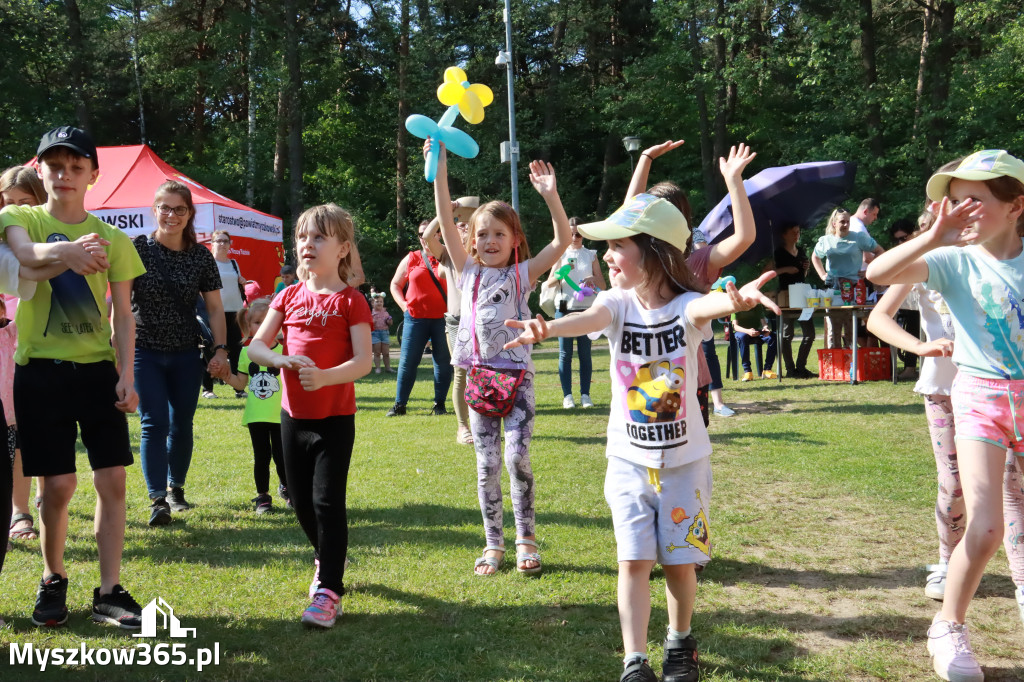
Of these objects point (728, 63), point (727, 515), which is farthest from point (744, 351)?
point (728, 63)

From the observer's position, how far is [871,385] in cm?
1126

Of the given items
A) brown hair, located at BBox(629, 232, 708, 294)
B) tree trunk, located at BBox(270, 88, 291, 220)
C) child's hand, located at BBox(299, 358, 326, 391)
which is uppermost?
tree trunk, located at BBox(270, 88, 291, 220)

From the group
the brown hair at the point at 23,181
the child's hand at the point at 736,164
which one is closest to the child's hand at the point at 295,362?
the child's hand at the point at 736,164

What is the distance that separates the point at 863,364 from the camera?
38.6 ft

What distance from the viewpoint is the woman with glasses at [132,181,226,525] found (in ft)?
17.4

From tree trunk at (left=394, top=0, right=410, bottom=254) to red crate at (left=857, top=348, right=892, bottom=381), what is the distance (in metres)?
27.6

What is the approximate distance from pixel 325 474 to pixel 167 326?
206 centimetres

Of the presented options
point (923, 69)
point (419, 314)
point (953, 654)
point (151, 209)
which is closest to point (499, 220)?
point (953, 654)

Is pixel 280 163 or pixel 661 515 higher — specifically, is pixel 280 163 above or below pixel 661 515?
above

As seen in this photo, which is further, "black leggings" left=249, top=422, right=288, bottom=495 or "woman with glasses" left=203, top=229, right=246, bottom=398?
"woman with glasses" left=203, top=229, right=246, bottom=398

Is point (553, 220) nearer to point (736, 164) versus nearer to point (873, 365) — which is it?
point (736, 164)

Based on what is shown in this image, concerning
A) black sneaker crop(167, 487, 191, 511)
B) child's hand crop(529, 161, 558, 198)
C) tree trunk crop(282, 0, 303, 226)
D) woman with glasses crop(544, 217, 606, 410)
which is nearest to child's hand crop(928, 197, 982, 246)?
child's hand crop(529, 161, 558, 198)

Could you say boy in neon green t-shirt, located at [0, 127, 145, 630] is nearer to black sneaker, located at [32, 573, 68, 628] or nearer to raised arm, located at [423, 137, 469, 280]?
black sneaker, located at [32, 573, 68, 628]

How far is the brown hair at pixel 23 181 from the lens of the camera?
4.62 meters
